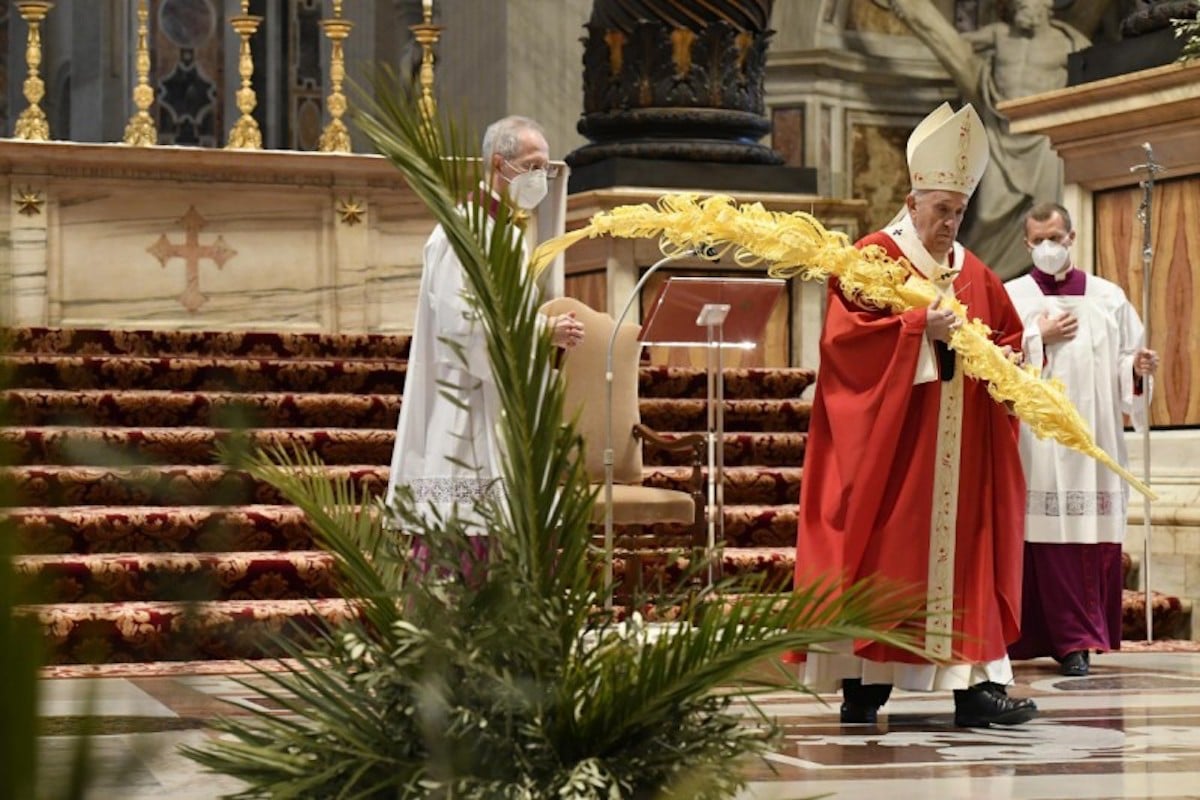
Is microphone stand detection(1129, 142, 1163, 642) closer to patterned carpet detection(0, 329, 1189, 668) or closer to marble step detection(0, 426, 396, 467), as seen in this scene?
patterned carpet detection(0, 329, 1189, 668)

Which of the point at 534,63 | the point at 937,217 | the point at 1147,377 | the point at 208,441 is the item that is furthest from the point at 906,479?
the point at 534,63

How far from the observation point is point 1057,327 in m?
6.76

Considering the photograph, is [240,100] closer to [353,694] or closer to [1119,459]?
→ [1119,459]

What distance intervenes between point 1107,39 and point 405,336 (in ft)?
21.1

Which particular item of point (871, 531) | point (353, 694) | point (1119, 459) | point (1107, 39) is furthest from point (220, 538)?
point (1107, 39)

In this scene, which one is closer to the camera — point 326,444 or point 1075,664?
point 1075,664

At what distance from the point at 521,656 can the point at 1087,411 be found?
555 cm

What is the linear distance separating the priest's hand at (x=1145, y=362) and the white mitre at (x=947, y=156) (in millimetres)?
2129

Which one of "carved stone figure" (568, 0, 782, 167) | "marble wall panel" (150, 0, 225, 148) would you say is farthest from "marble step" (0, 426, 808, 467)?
"marble wall panel" (150, 0, 225, 148)

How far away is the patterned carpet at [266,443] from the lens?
705 cm

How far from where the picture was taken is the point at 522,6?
1313 cm

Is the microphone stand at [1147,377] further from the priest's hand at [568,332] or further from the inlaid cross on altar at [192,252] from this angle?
the inlaid cross on altar at [192,252]

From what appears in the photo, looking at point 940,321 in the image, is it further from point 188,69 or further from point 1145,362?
point 188,69

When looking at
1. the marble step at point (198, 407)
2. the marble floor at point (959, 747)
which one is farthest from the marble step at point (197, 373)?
the marble floor at point (959, 747)
